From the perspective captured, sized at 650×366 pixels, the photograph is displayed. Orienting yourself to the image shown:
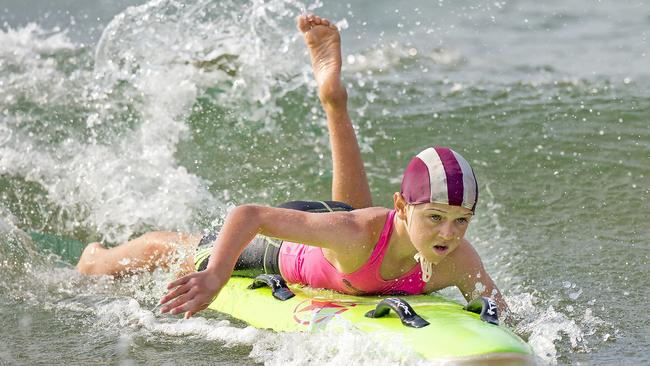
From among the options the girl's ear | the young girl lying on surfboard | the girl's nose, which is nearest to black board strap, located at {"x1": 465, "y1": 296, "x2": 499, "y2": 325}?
the young girl lying on surfboard

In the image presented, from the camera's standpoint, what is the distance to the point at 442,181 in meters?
4.34

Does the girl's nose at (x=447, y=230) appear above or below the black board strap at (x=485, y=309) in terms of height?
above

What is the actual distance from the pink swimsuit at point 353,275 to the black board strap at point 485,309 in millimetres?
340

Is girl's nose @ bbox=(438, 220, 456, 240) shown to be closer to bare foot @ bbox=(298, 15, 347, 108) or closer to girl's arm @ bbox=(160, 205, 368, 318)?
girl's arm @ bbox=(160, 205, 368, 318)

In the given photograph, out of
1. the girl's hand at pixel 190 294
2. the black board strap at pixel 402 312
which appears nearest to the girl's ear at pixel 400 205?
the black board strap at pixel 402 312

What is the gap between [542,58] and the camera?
11141mm

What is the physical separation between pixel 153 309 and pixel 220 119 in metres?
3.66

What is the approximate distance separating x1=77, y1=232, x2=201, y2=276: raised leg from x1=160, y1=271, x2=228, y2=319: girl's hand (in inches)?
68.5

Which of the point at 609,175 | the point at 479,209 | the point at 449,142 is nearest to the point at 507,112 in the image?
the point at 449,142

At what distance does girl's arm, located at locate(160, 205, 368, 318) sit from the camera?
3.98 metres

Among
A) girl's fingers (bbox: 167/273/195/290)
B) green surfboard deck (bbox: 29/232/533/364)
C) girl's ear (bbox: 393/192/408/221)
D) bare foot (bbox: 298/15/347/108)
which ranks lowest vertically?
green surfboard deck (bbox: 29/232/533/364)

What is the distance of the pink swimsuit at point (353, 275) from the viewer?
4.74 meters

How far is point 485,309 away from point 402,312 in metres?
0.39

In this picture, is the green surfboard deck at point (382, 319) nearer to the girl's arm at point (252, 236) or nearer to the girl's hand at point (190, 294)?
the girl's arm at point (252, 236)
